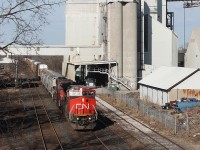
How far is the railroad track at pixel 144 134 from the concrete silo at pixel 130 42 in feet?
109

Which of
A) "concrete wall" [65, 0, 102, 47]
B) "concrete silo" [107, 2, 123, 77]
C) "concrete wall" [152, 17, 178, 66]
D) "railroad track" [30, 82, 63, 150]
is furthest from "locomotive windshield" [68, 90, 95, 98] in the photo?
"concrete wall" [65, 0, 102, 47]

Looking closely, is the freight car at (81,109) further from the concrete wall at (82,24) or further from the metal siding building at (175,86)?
the concrete wall at (82,24)

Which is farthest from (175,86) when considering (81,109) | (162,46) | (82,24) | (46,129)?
(82,24)

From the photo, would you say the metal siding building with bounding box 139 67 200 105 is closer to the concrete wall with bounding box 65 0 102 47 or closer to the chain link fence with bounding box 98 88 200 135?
the chain link fence with bounding box 98 88 200 135

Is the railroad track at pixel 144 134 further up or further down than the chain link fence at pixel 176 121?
further down

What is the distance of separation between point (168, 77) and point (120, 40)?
24.8 m

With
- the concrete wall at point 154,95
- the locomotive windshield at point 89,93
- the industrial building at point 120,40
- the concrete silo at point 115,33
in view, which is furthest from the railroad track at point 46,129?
the industrial building at point 120,40

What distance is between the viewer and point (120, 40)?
68.8 metres

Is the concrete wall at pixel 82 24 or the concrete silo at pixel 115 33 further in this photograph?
the concrete wall at pixel 82 24

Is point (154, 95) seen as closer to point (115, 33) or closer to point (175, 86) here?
point (175, 86)

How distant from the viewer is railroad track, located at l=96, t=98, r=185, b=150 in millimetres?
21688

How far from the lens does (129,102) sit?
41.7 meters

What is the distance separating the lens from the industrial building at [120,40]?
68.8 meters

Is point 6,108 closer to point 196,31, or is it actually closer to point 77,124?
point 77,124
